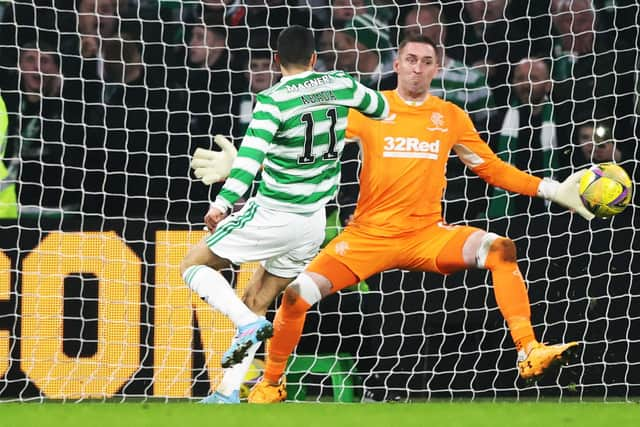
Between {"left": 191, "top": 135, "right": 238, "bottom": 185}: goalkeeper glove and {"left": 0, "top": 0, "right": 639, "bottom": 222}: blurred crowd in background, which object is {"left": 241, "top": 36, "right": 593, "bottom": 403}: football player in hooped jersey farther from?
{"left": 0, "top": 0, "right": 639, "bottom": 222}: blurred crowd in background

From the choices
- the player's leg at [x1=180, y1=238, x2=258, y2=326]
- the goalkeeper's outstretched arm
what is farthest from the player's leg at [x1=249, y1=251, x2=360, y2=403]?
the goalkeeper's outstretched arm

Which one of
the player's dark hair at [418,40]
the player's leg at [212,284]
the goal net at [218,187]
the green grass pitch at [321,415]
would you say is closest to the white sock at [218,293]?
the player's leg at [212,284]

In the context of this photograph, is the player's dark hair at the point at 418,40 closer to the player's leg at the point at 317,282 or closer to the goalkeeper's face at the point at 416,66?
the goalkeeper's face at the point at 416,66

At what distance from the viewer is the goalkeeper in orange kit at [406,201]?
624cm

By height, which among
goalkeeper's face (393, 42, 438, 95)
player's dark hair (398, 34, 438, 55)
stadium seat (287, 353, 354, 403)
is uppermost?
player's dark hair (398, 34, 438, 55)

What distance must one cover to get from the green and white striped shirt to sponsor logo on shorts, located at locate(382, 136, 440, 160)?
0.36m

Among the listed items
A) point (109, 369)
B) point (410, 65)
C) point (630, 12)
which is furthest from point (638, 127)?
point (109, 369)

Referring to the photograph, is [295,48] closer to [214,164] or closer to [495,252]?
[214,164]

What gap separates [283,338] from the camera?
6.28 meters

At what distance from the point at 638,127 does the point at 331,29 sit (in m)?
1.75

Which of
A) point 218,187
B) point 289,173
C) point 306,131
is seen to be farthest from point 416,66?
point 218,187

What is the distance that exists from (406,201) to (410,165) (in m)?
0.17

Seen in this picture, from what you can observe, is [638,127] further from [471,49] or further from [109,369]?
[109,369]

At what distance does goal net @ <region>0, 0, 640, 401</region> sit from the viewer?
687cm
